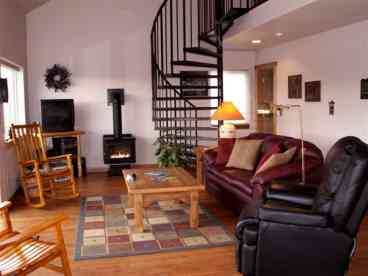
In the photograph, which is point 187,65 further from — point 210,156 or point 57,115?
point 57,115

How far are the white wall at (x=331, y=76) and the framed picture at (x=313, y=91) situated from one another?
82 mm

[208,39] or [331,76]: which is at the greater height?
[208,39]

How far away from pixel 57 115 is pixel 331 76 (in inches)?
181

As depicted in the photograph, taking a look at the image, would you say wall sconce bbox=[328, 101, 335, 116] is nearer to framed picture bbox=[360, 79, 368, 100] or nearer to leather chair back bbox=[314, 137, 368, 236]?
framed picture bbox=[360, 79, 368, 100]

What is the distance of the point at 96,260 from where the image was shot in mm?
3340

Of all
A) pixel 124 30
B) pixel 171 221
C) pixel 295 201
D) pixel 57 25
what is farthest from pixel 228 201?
pixel 57 25

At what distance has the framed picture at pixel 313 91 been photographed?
625cm

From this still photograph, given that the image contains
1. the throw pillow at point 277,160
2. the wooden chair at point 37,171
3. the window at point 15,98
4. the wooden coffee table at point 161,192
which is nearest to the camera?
the wooden coffee table at point 161,192

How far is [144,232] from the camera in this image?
4.00 meters

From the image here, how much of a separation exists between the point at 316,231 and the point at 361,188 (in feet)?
1.41

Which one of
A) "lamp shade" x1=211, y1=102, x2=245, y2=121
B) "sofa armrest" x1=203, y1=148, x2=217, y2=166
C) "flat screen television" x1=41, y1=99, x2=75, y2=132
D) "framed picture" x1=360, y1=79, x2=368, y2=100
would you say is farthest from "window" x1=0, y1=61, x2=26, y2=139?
"framed picture" x1=360, y1=79, x2=368, y2=100

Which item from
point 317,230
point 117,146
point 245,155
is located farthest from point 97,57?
point 317,230

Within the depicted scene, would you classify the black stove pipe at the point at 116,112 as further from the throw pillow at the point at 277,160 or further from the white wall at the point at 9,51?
the throw pillow at the point at 277,160

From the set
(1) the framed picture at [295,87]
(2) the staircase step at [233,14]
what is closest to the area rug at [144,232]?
(2) the staircase step at [233,14]
